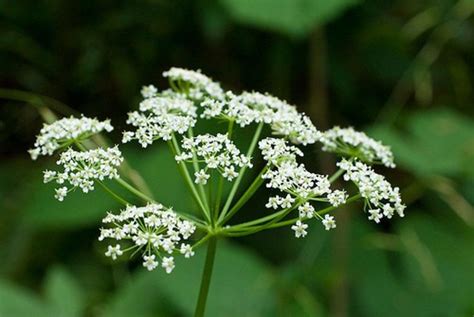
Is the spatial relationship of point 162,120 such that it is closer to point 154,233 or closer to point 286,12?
point 154,233

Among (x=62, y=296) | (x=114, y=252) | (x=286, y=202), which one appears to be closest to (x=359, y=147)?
(x=286, y=202)

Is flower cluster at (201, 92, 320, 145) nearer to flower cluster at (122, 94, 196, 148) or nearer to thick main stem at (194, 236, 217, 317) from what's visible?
flower cluster at (122, 94, 196, 148)

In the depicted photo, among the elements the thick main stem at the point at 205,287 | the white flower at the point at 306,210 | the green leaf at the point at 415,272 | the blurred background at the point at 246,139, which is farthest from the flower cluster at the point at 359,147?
the green leaf at the point at 415,272

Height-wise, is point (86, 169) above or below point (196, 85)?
below

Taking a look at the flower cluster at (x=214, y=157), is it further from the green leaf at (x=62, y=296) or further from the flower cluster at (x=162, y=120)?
the green leaf at (x=62, y=296)

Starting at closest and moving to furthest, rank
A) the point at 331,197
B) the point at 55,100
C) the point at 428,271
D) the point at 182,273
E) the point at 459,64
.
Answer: the point at 331,197 → the point at 182,273 → the point at 428,271 → the point at 55,100 → the point at 459,64

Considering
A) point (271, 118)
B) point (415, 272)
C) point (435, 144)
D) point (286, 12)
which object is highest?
point (286, 12)

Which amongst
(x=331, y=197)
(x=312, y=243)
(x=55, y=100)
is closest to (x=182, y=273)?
(x=312, y=243)

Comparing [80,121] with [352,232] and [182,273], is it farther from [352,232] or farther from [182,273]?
[352,232]
